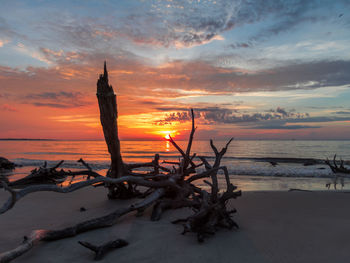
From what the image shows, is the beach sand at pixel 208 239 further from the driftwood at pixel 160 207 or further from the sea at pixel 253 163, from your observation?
the sea at pixel 253 163

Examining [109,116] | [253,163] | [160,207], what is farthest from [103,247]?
[253,163]

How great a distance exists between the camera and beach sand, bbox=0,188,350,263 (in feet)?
12.2

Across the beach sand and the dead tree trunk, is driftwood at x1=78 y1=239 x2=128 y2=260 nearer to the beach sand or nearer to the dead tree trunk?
the beach sand

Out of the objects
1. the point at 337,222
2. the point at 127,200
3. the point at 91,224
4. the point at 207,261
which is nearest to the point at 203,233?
the point at 207,261

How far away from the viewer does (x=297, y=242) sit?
4.25 m

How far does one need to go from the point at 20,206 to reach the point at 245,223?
6.11 meters

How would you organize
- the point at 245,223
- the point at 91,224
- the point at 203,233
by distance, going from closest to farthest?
the point at 203,233, the point at 91,224, the point at 245,223

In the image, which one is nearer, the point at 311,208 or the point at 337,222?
the point at 337,222

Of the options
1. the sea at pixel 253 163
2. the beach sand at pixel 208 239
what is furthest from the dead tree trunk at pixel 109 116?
the sea at pixel 253 163

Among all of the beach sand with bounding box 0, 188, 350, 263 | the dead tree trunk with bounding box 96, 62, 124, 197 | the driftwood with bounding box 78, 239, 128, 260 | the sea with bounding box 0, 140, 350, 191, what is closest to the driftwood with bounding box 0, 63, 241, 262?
the dead tree trunk with bounding box 96, 62, 124, 197

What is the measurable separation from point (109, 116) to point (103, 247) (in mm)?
3391

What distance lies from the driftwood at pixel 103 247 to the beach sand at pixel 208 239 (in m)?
0.09

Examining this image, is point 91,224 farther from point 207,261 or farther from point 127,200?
point 127,200

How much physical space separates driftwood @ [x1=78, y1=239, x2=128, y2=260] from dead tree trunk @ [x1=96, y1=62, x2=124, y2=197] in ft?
9.55
